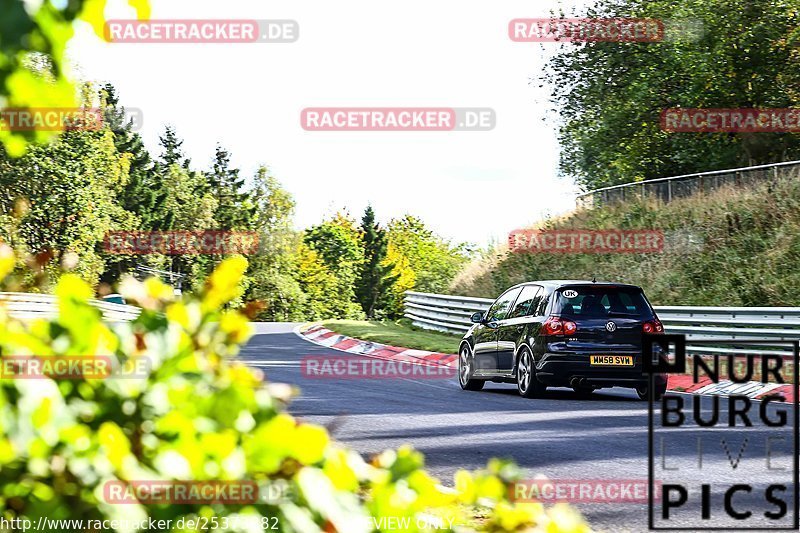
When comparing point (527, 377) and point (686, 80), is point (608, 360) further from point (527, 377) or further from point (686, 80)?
point (686, 80)

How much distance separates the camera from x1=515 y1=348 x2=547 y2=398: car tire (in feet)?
47.7

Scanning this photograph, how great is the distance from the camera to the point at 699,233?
29.2m

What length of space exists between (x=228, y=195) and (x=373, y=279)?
97.9 feet

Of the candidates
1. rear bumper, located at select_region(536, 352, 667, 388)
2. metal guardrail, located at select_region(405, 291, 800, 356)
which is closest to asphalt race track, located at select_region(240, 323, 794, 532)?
rear bumper, located at select_region(536, 352, 667, 388)

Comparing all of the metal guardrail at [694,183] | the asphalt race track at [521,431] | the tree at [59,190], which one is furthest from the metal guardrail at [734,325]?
the tree at [59,190]

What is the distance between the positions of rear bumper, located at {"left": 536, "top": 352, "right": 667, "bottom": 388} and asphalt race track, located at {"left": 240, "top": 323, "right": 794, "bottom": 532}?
11.2 inches

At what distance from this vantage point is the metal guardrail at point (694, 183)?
1107 inches

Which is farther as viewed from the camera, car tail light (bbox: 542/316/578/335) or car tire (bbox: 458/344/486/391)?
car tire (bbox: 458/344/486/391)

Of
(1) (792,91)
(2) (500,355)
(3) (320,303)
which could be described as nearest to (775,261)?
(1) (792,91)

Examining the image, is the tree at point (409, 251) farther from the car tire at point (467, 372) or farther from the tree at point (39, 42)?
the tree at point (39, 42)

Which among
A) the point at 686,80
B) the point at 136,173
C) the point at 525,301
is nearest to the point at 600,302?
the point at 525,301

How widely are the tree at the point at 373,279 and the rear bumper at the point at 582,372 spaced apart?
111 m

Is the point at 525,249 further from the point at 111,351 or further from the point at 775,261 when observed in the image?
the point at 111,351

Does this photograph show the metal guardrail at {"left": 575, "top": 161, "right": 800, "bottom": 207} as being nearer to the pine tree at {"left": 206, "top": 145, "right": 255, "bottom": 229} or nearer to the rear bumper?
the rear bumper
